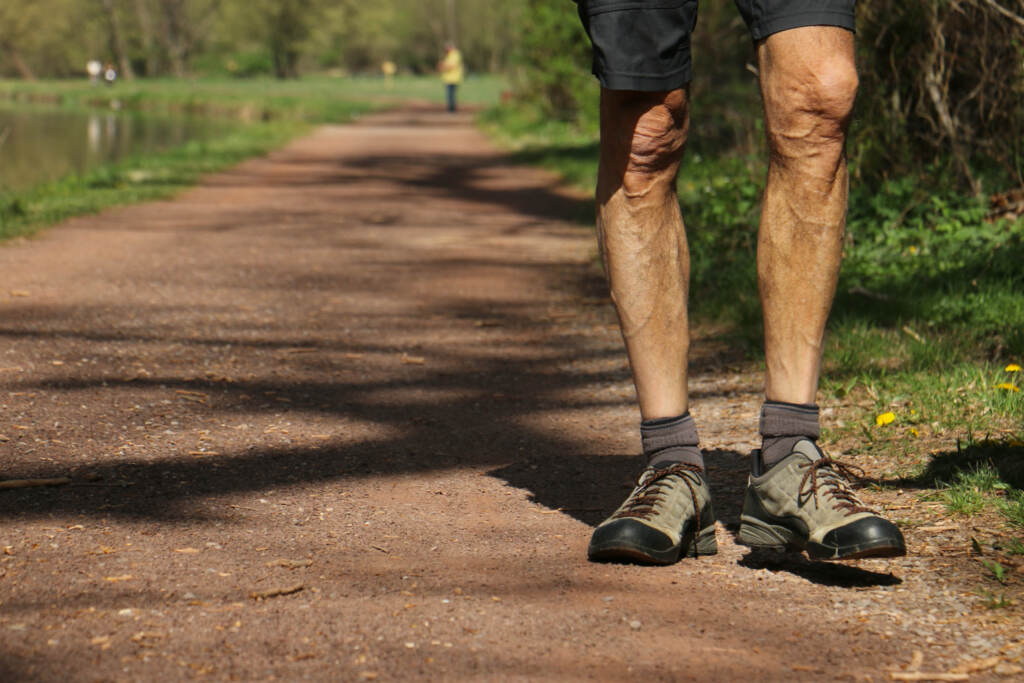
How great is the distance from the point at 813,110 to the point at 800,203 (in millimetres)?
192

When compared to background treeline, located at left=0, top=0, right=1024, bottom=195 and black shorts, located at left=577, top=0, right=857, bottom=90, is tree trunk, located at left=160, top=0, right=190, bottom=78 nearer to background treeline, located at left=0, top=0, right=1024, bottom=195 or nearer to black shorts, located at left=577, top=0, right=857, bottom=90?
background treeline, located at left=0, top=0, right=1024, bottom=195

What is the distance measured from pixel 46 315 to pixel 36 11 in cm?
5380

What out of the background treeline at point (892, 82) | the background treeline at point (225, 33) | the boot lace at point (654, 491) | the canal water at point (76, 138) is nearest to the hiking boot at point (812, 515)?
the boot lace at point (654, 491)

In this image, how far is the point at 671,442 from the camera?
256 centimetres

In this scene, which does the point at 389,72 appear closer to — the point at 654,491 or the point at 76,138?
the point at 76,138

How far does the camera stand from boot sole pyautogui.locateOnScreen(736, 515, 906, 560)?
223 centimetres

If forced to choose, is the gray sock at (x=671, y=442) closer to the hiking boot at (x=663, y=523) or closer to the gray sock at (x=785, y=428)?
the hiking boot at (x=663, y=523)

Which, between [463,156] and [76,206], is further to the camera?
[463,156]

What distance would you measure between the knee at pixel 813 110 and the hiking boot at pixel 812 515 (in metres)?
0.60

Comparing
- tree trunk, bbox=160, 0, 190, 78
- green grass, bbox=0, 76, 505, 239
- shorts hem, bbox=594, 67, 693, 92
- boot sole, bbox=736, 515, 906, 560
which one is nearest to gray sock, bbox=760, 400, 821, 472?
boot sole, bbox=736, 515, 906, 560

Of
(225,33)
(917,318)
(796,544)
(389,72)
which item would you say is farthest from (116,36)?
(796,544)

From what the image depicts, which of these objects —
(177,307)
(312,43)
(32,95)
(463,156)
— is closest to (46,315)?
(177,307)

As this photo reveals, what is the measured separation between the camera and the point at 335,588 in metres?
2.23

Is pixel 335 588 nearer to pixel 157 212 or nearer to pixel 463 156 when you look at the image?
pixel 157 212
